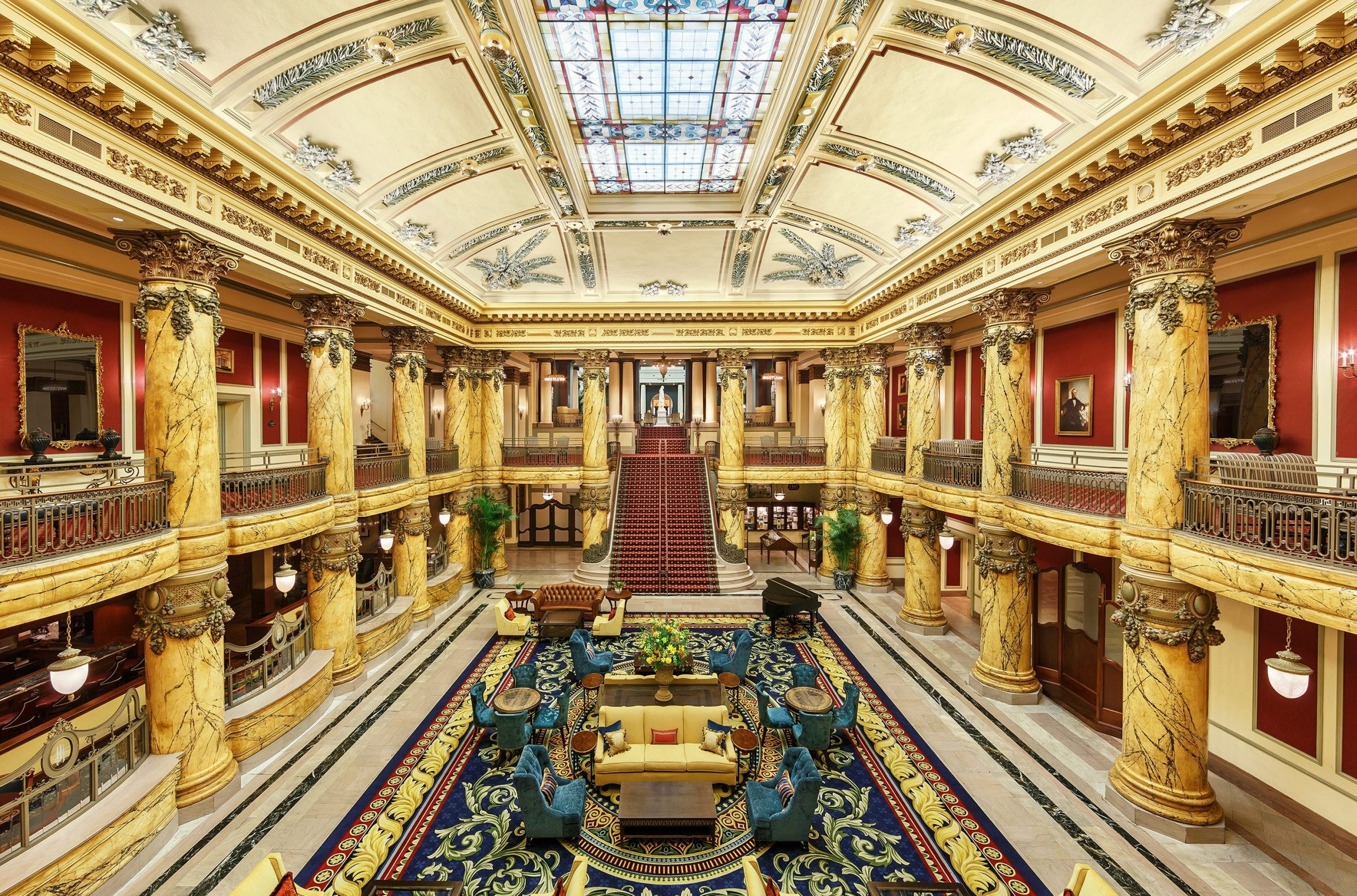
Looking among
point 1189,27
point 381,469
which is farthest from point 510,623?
point 1189,27

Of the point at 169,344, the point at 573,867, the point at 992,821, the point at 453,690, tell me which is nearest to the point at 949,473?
the point at 992,821

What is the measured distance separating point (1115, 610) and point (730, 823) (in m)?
7.00

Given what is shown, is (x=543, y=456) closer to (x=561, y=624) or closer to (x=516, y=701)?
(x=561, y=624)

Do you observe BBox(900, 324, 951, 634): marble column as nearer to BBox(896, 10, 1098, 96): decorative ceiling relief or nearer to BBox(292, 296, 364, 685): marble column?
BBox(896, 10, 1098, 96): decorative ceiling relief

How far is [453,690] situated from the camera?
977 centimetres

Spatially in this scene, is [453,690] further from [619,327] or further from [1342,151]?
[1342,151]

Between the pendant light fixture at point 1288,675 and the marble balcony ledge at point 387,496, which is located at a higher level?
the marble balcony ledge at point 387,496

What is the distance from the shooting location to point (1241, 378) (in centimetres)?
729

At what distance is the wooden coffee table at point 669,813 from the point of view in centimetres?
601

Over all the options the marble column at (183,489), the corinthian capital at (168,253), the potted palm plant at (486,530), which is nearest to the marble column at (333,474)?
the marble column at (183,489)

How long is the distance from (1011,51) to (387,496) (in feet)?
39.8

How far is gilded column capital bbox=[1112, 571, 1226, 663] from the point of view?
20.2ft

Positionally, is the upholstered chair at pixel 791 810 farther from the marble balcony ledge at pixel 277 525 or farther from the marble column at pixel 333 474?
the marble column at pixel 333 474

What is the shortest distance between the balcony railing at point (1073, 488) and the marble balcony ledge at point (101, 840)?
11.6m
